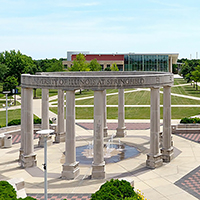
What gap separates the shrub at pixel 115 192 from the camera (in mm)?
14320

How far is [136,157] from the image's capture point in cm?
2734

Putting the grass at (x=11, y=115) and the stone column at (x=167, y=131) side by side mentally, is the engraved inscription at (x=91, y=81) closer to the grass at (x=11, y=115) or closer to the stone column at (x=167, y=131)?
the stone column at (x=167, y=131)

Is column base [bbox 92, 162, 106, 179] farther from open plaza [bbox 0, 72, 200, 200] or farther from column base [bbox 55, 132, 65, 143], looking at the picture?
column base [bbox 55, 132, 65, 143]

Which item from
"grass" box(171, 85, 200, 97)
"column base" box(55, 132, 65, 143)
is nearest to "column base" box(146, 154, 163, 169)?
"column base" box(55, 132, 65, 143)

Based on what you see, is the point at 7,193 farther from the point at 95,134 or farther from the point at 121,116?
the point at 121,116

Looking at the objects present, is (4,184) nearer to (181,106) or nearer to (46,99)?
(46,99)

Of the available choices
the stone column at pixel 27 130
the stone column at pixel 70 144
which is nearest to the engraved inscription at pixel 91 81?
the stone column at pixel 70 144

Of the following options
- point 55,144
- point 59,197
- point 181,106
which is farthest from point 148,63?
point 59,197

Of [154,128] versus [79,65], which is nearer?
[154,128]

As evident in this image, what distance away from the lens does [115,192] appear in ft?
48.8

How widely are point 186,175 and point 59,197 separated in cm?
950

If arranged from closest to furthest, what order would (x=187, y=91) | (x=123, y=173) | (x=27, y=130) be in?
(x=123, y=173)
(x=27, y=130)
(x=187, y=91)

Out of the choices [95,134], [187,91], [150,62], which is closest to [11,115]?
[95,134]

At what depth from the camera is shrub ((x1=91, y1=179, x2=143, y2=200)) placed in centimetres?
1432
